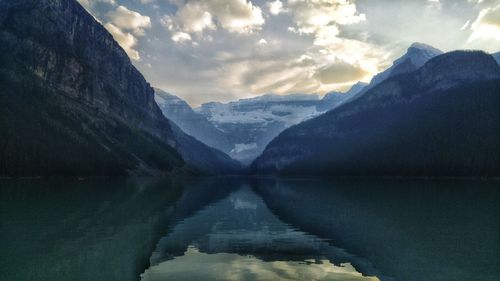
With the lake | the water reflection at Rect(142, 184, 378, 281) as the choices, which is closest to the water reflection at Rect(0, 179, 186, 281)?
the lake

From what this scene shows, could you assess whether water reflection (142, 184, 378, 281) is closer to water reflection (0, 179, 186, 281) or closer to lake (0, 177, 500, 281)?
lake (0, 177, 500, 281)

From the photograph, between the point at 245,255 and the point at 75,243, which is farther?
the point at 75,243

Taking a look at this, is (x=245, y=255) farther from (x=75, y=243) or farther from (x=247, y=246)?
(x=75, y=243)

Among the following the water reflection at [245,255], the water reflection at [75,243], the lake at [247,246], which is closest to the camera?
the water reflection at [75,243]

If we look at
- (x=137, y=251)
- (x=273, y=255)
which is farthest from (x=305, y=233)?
(x=137, y=251)

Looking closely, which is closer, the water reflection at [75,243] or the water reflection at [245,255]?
the water reflection at [75,243]

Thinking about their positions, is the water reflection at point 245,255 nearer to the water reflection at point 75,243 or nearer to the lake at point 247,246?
the lake at point 247,246

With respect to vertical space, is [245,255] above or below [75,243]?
above

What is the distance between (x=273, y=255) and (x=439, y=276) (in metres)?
12.4

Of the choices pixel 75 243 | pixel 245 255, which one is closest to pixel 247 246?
pixel 245 255

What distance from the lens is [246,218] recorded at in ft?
206

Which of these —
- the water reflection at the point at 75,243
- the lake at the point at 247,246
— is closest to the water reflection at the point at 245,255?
the lake at the point at 247,246

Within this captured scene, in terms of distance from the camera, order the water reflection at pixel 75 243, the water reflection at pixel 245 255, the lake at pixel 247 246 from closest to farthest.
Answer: the water reflection at pixel 75 243, the water reflection at pixel 245 255, the lake at pixel 247 246

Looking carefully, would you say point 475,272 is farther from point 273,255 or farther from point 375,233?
point 375,233
